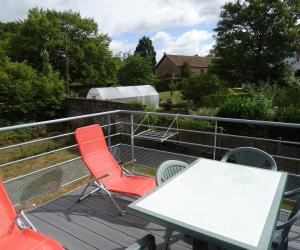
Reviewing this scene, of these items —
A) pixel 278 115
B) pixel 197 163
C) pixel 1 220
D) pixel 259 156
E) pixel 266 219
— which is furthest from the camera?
pixel 278 115

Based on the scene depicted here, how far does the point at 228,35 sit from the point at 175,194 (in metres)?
18.5

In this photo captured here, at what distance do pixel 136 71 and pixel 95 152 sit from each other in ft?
66.4

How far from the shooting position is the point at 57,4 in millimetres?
21922

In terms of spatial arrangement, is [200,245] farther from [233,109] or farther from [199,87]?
[199,87]

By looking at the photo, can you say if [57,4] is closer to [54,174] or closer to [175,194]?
[54,174]

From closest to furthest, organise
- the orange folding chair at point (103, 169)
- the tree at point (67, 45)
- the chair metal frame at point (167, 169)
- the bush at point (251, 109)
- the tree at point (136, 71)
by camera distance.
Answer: the chair metal frame at point (167, 169) → the orange folding chair at point (103, 169) → the bush at point (251, 109) → the tree at point (67, 45) → the tree at point (136, 71)

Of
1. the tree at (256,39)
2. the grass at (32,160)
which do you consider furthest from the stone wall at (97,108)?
the tree at (256,39)

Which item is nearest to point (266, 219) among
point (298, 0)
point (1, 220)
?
point (1, 220)

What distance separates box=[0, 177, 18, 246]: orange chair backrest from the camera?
222 centimetres

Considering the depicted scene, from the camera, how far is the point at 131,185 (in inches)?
131

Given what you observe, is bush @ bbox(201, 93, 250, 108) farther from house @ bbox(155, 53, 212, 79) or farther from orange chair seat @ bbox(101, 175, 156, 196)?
house @ bbox(155, 53, 212, 79)

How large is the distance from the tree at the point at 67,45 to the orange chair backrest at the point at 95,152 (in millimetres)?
18412

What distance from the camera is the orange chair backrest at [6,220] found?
222 centimetres

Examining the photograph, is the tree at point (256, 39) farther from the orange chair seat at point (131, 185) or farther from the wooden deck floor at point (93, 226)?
the wooden deck floor at point (93, 226)
